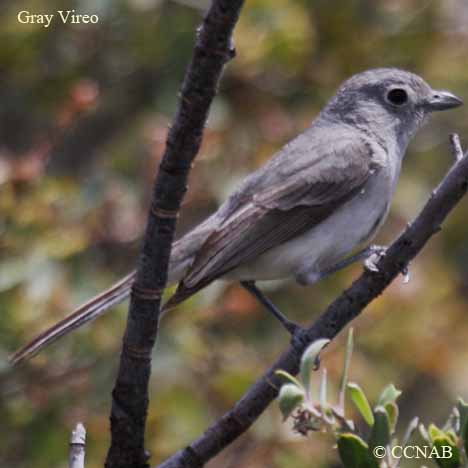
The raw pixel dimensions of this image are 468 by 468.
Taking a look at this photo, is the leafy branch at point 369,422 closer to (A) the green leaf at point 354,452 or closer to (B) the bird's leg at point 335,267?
(A) the green leaf at point 354,452

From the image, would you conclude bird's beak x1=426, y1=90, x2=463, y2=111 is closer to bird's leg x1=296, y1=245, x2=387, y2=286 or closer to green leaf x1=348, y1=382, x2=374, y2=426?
bird's leg x1=296, y1=245, x2=387, y2=286

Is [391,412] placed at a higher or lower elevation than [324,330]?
lower

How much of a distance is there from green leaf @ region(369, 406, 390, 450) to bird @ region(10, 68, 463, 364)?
1.70 metres

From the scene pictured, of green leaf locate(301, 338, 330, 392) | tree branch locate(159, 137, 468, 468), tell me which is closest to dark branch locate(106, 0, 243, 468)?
tree branch locate(159, 137, 468, 468)

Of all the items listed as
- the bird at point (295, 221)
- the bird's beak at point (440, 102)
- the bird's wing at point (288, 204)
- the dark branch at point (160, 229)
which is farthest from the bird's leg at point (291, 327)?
the bird's beak at point (440, 102)

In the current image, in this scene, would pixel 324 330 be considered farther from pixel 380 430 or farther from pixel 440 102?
pixel 440 102

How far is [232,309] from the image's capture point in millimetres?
5121

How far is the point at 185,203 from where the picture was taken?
17.5 feet

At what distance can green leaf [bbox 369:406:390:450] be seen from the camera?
7.04 ft

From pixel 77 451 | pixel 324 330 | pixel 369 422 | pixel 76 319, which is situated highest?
pixel 76 319

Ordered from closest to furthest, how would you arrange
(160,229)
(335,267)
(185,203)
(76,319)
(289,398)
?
(289,398) → (160,229) → (76,319) → (335,267) → (185,203)

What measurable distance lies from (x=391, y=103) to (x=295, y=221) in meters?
1.02

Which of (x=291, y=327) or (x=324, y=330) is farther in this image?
(x=291, y=327)

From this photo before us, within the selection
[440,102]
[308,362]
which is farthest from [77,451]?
[440,102]
